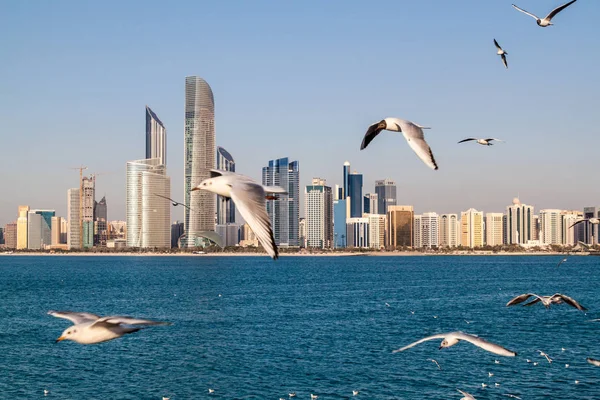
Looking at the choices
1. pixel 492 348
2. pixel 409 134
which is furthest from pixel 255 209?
pixel 492 348

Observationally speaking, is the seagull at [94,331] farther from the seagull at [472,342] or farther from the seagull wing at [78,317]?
the seagull at [472,342]

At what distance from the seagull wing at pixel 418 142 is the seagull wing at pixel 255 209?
2.05 metres

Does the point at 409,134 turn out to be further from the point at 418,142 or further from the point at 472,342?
the point at 472,342

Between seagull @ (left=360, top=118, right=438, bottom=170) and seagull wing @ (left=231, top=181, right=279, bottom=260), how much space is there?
2.06 meters

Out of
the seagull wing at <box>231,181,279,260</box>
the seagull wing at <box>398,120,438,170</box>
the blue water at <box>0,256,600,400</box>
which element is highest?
the seagull wing at <box>398,120,438,170</box>

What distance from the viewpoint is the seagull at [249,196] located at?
23.6 feet

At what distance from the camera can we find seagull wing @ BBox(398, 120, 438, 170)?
29.3 feet

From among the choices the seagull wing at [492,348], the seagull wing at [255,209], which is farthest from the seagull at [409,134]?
the seagull wing at [492,348]

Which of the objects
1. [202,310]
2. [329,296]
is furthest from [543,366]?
[329,296]

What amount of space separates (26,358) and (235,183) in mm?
42997

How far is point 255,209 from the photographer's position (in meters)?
8.12

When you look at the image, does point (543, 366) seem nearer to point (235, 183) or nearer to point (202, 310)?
point (235, 183)

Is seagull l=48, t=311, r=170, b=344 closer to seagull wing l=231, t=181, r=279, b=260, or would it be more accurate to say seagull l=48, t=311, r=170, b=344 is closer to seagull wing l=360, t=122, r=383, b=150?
seagull wing l=231, t=181, r=279, b=260

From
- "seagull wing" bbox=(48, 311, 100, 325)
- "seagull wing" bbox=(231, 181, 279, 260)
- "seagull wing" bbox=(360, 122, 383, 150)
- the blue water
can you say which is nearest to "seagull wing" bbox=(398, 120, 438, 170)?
"seagull wing" bbox=(360, 122, 383, 150)
